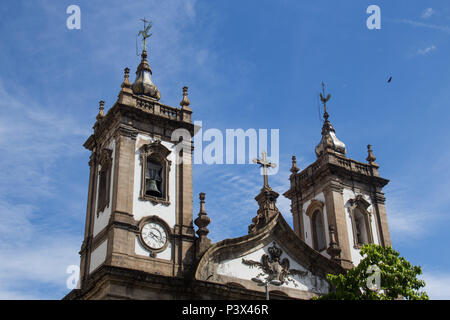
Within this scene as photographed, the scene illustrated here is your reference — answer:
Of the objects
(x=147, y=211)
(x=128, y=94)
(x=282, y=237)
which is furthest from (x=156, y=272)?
(x=128, y=94)

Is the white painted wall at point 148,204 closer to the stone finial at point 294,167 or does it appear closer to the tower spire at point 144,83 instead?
the tower spire at point 144,83

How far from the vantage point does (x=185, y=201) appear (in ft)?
91.4

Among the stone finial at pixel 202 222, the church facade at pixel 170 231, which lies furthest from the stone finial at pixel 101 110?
the stone finial at pixel 202 222

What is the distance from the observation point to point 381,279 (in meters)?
22.3

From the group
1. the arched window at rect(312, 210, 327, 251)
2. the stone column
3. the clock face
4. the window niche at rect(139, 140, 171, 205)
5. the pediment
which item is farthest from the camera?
the arched window at rect(312, 210, 327, 251)

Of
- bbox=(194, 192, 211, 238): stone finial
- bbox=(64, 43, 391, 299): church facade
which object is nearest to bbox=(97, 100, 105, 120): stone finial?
bbox=(64, 43, 391, 299): church facade

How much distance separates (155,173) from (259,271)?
667 centimetres

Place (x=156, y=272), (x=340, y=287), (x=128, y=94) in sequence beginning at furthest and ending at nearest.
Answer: (x=128, y=94) < (x=156, y=272) < (x=340, y=287)

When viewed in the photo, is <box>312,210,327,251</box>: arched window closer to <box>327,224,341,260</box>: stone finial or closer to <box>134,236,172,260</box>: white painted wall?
<box>327,224,341,260</box>: stone finial

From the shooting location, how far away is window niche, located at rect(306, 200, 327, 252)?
33781 mm

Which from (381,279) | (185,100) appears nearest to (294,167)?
(185,100)

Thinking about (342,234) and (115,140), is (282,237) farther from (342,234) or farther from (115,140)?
(115,140)

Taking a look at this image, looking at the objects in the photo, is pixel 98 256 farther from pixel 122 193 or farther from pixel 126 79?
pixel 126 79
